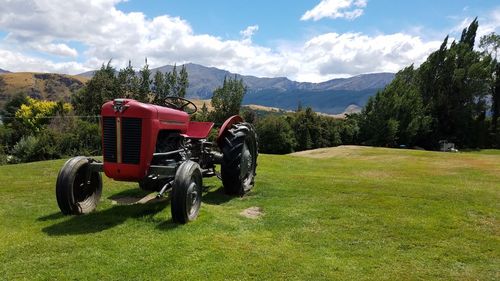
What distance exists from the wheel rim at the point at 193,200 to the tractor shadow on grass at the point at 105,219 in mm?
391

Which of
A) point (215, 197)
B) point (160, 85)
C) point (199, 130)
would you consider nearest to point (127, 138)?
point (199, 130)

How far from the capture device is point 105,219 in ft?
25.6

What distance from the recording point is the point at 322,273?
223 inches

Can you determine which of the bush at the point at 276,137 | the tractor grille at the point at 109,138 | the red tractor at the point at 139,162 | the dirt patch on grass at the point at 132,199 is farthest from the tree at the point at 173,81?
the tractor grille at the point at 109,138

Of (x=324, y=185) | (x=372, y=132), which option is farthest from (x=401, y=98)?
(x=324, y=185)

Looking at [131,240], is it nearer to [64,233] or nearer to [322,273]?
[64,233]

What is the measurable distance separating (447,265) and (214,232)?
3543 mm

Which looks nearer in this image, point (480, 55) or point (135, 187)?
point (135, 187)

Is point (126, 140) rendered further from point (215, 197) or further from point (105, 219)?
point (215, 197)

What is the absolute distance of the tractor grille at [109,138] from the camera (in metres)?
7.63

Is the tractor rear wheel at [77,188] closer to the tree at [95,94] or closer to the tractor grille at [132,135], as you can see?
the tractor grille at [132,135]

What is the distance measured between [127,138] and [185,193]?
1.44 m

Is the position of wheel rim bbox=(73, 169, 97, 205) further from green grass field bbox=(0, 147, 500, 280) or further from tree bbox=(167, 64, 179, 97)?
tree bbox=(167, 64, 179, 97)

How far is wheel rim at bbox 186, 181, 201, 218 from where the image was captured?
7577mm
